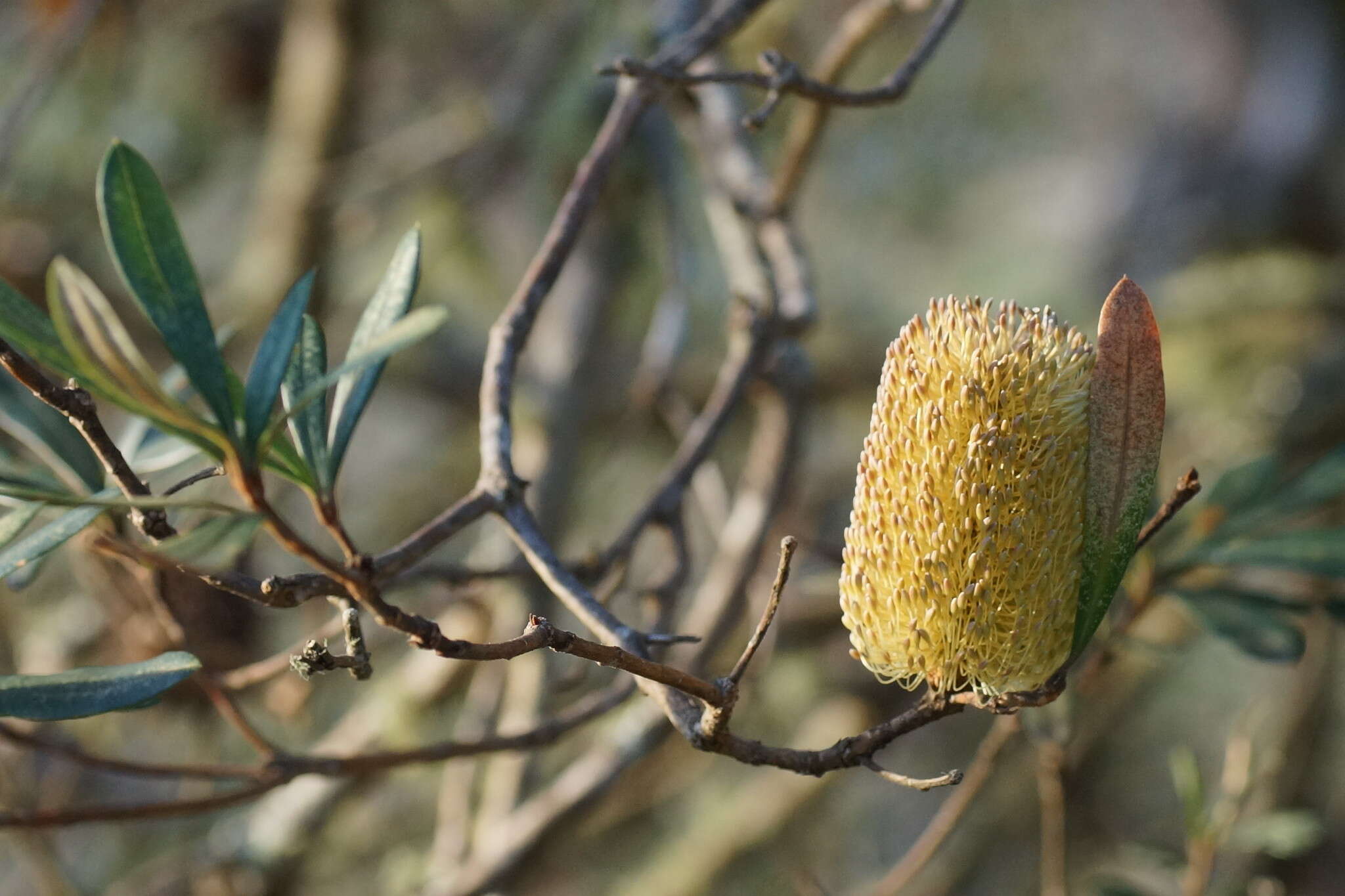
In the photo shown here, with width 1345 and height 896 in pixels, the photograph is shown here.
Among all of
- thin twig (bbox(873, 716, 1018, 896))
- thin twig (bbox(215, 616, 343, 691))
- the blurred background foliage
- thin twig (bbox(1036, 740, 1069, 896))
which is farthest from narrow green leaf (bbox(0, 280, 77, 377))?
thin twig (bbox(1036, 740, 1069, 896))

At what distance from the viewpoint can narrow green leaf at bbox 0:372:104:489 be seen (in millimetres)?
482

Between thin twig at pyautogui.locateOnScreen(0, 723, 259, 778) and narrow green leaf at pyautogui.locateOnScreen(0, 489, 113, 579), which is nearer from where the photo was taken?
narrow green leaf at pyautogui.locateOnScreen(0, 489, 113, 579)

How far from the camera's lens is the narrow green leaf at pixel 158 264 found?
0.30m

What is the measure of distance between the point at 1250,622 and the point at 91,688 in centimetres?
55

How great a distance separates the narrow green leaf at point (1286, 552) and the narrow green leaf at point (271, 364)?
0.47m

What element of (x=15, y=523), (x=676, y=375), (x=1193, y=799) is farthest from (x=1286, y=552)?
(x=676, y=375)

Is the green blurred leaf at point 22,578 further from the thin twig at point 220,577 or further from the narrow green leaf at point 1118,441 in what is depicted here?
the narrow green leaf at point 1118,441

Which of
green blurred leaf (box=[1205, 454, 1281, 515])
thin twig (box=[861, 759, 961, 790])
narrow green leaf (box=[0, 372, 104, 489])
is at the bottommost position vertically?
green blurred leaf (box=[1205, 454, 1281, 515])

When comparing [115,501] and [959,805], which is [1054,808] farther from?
[115,501]

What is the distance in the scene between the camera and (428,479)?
1.65m

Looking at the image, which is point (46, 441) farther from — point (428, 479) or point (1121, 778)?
point (1121, 778)

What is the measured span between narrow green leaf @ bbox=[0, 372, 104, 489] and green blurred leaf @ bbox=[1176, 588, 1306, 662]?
0.55 meters

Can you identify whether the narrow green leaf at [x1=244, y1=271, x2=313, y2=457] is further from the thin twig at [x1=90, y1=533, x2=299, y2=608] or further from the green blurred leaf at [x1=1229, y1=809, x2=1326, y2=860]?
the green blurred leaf at [x1=1229, y1=809, x2=1326, y2=860]

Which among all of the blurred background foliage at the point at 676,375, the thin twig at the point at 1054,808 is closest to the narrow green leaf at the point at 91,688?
the blurred background foliage at the point at 676,375
